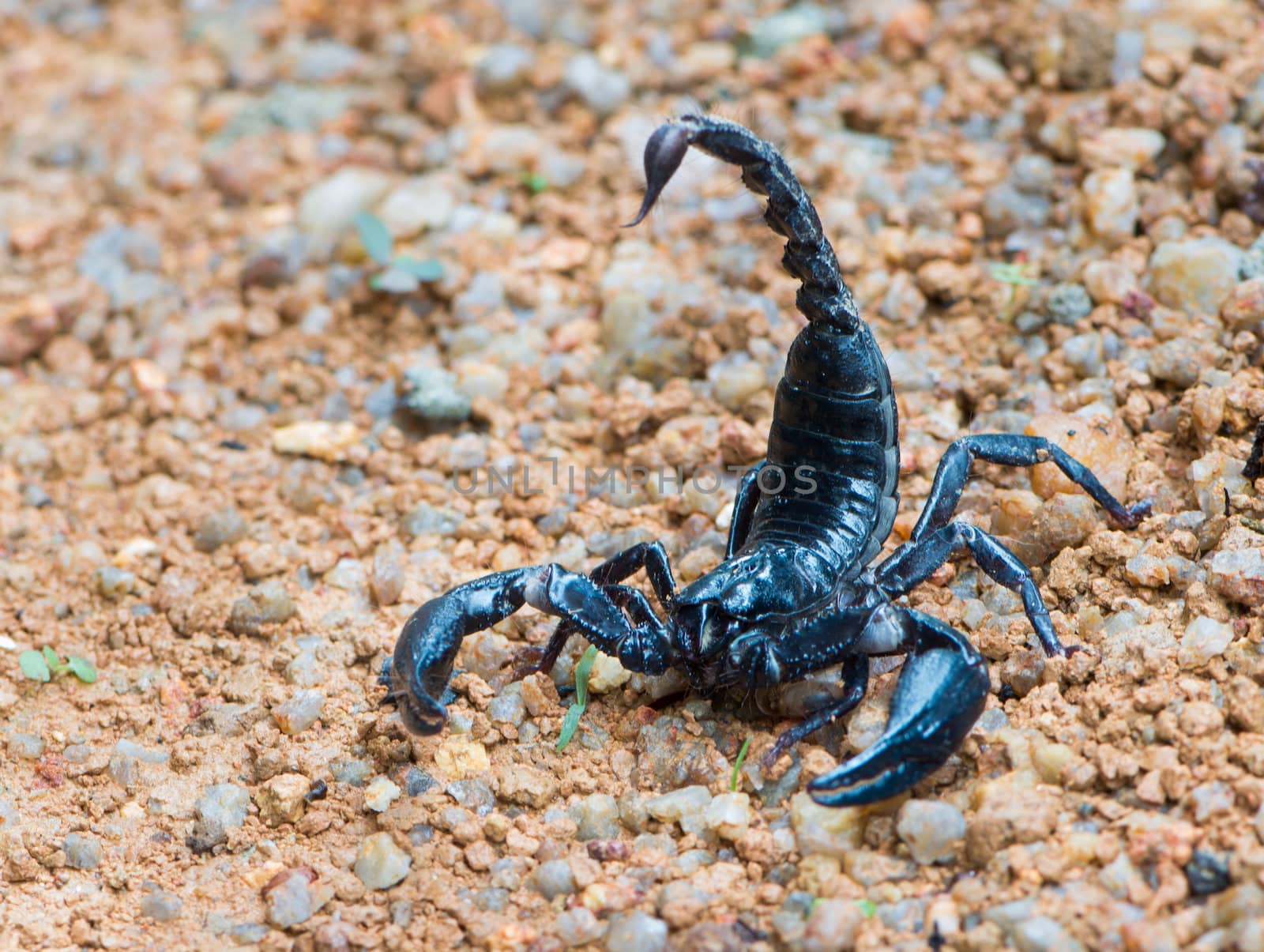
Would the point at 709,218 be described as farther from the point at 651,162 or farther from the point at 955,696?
the point at 955,696

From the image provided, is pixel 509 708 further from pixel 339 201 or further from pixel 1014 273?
pixel 339 201

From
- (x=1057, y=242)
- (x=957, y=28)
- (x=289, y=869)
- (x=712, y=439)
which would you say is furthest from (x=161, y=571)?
(x=957, y=28)

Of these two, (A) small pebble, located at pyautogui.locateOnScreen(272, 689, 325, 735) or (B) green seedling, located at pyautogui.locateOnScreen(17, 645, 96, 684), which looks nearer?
(A) small pebble, located at pyautogui.locateOnScreen(272, 689, 325, 735)

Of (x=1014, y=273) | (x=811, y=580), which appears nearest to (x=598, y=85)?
Answer: (x=1014, y=273)

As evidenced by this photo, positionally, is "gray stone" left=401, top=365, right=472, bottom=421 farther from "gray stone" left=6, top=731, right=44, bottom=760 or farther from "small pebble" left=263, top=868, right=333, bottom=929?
"small pebble" left=263, top=868, right=333, bottom=929

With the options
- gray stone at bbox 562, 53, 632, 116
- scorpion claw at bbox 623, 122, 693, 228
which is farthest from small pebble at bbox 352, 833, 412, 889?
gray stone at bbox 562, 53, 632, 116

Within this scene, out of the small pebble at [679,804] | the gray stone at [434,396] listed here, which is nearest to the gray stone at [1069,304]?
the gray stone at [434,396]
